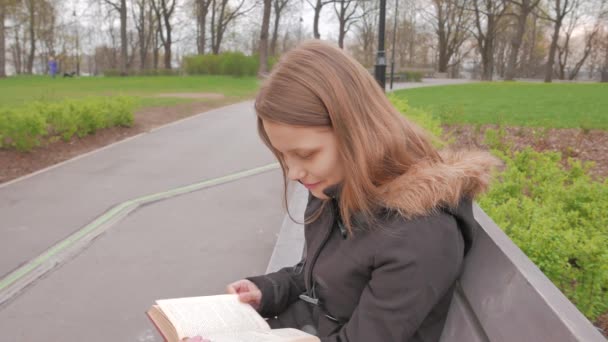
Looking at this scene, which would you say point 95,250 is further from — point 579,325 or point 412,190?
point 579,325

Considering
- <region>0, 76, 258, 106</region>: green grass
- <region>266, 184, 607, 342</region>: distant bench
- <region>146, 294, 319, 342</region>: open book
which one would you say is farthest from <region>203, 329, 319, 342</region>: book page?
<region>0, 76, 258, 106</region>: green grass

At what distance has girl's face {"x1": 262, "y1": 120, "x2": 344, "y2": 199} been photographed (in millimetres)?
1573

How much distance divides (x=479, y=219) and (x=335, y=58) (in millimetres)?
714

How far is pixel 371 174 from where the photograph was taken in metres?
1.58

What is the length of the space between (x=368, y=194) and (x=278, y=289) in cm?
64

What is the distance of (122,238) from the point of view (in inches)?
173

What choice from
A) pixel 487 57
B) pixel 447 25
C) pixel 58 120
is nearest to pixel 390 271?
pixel 58 120

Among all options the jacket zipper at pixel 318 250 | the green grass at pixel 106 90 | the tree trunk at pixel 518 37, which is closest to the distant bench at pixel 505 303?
the jacket zipper at pixel 318 250

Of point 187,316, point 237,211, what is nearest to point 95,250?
point 237,211

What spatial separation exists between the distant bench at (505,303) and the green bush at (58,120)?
21.8 ft

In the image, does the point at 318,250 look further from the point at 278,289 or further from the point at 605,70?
the point at 605,70

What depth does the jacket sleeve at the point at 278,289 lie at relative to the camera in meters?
1.98

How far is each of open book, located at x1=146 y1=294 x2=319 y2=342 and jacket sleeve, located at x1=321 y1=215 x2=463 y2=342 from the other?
0.61ft

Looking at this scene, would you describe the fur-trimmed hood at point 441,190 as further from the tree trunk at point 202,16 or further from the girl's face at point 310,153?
the tree trunk at point 202,16
